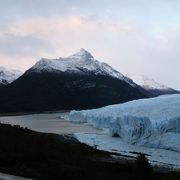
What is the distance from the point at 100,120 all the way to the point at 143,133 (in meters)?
19.0

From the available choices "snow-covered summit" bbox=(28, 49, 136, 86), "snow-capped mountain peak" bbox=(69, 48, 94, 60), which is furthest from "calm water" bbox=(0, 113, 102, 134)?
"snow-capped mountain peak" bbox=(69, 48, 94, 60)

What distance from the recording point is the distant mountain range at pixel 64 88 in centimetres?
12959

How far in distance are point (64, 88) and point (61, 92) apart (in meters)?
4.46

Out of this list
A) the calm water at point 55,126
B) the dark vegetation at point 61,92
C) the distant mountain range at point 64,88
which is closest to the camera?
the calm water at point 55,126

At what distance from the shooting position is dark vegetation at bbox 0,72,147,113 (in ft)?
420

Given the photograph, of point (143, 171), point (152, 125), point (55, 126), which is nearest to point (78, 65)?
point (55, 126)

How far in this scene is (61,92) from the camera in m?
138

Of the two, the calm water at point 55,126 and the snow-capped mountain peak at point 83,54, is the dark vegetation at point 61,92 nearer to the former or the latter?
the snow-capped mountain peak at point 83,54

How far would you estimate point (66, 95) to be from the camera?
136875 millimetres

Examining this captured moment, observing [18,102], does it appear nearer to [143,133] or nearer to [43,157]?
[143,133]

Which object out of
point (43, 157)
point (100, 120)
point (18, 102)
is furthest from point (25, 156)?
point (18, 102)

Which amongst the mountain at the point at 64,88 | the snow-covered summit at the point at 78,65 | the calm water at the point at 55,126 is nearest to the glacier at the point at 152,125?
the calm water at the point at 55,126

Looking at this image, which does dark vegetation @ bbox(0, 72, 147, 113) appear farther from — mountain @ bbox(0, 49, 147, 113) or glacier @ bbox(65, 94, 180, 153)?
glacier @ bbox(65, 94, 180, 153)

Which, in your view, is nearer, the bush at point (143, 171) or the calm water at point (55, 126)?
the bush at point (143, 171)
